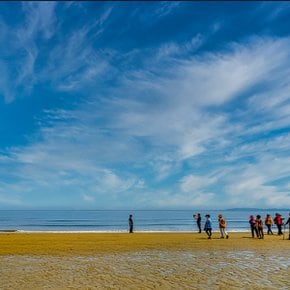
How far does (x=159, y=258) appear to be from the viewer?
21438 mm

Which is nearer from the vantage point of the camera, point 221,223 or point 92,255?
point 92,255

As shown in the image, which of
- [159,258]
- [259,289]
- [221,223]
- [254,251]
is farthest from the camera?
[221,223]

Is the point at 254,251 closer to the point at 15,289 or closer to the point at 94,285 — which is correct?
the point at 94,285

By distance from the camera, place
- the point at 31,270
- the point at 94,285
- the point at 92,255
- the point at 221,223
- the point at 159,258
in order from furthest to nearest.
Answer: the point at 221,223 < the point at 92,255 < the point at 159,258 < the point at 31,270 < the point at 94,285

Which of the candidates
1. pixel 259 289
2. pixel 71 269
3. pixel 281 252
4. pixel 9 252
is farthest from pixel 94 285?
pixel 281 252

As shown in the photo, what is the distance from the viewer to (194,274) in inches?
635

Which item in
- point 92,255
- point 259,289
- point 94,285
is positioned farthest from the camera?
point 92,255

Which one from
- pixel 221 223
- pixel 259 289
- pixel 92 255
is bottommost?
pixel 259 289

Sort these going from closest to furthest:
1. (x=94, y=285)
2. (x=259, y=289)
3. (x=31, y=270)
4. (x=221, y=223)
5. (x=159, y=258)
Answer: (x=259, y=289), (x=94, y=285), (x=31, y=270), (x=159, y=258), (x=221, y=223)

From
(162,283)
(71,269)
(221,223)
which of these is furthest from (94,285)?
(221,223)

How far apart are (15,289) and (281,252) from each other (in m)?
16.8

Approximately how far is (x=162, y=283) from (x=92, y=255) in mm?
9390

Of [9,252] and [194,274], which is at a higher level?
[9,252]

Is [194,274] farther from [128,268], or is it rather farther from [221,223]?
[221,223]
